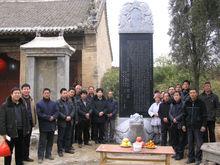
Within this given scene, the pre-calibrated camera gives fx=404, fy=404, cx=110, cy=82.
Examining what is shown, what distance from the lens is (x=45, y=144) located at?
9.16 m

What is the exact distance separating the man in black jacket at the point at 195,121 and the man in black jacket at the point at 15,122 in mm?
3460

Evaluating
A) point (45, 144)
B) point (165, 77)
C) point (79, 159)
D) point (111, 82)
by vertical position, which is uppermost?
point (165, 77)

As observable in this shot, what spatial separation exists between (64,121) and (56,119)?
0.32m

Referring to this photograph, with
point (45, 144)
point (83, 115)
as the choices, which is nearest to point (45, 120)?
point (45, 144)

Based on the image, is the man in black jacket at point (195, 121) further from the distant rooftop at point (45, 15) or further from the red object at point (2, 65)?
the red object at point (2, 65)

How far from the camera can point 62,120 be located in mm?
9555

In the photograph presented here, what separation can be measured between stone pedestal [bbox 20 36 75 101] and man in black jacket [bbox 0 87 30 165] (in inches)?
118

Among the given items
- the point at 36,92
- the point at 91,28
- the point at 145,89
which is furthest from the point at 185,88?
the point at 91,28

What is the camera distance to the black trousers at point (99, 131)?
37.1ft

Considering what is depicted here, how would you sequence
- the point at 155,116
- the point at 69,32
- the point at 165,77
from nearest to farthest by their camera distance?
the point at 155,116, the point at 69,32, the point at 165,77

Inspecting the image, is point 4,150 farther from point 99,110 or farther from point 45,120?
point 99,110

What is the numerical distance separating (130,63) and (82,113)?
1.91 metres

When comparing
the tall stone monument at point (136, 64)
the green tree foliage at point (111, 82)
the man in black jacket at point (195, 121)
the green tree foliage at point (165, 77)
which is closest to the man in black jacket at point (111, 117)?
the tall stone monument at point (136, 64)

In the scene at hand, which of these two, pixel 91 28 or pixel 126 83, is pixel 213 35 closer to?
pixel 126 83
